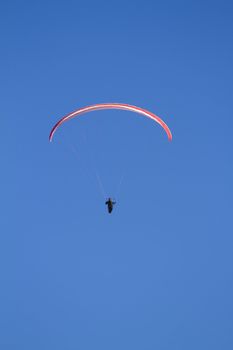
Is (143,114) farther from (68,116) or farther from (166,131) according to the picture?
(68,116)

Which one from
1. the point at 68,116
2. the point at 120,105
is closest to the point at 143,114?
the point at 120,105

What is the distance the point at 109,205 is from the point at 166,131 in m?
6.98

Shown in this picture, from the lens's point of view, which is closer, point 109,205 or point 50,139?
point 50,139

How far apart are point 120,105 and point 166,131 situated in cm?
351

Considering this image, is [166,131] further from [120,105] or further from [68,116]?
[68,116]

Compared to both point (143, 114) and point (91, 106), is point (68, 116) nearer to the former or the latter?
point (91, 106)

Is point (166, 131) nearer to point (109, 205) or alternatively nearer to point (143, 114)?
point (143, 114)

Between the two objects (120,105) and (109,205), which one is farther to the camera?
(109,205)

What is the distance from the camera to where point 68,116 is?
4831 centimetres

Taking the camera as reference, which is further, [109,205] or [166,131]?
[109,205]

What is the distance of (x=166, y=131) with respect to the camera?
4822 cm

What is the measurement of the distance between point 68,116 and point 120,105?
3573 mm

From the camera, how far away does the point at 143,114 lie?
156 ft

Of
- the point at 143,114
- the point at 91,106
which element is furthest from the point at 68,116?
the point at 143,114
